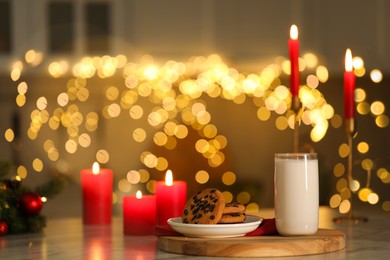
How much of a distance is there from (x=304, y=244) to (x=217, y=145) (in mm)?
2396

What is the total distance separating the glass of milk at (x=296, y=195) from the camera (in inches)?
49.7

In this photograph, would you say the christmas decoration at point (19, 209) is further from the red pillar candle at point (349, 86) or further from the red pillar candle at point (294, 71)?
the red pillar candle at point (349, 86)

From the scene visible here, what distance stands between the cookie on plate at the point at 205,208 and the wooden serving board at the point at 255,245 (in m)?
0.03

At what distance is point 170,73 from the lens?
3406 mm

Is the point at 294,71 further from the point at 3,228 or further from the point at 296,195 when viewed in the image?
the point at 3,228

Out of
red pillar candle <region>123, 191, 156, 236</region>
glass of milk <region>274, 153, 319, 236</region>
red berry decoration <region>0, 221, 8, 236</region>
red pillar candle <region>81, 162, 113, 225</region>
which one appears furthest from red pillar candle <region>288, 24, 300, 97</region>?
red berry decoration <region>0, 221, 8, 236</region>

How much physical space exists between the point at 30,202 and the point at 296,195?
1.61 feet

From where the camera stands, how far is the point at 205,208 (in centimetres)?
125

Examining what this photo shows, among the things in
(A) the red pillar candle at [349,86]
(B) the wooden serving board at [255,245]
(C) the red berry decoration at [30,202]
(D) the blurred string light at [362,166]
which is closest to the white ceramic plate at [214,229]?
(B) the wooden serving board at [255,245]

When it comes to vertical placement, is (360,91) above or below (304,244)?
above

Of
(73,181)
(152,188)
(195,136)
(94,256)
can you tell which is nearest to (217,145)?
(195,136)

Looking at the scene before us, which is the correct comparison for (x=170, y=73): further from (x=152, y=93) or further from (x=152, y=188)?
(x=152, y=188)

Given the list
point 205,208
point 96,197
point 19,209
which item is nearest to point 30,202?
point 19,209

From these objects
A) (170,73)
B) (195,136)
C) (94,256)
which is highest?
(170,73)
